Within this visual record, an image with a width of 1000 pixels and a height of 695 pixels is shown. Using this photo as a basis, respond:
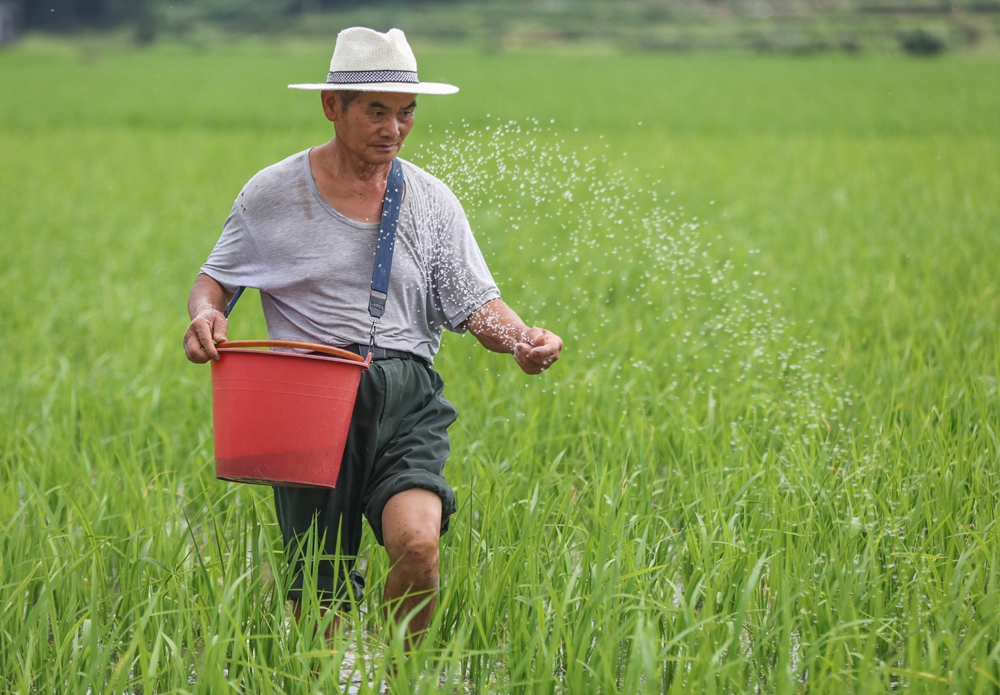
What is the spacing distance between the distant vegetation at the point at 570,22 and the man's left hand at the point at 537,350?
44.0 m

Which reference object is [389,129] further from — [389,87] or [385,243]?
[385,243]

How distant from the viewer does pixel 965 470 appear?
2.59 meters

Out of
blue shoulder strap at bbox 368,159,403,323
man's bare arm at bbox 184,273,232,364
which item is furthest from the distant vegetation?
man's bare arm at bbox 184,273,232,364

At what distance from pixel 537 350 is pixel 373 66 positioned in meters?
0.60

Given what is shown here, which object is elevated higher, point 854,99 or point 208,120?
point 854,99

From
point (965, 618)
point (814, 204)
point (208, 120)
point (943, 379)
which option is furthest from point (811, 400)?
point (208, 120)

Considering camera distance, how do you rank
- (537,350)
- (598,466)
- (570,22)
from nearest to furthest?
(537,350), (598,466), (570,22)

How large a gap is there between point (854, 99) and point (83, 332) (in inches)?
761

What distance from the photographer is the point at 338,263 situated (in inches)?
79.6

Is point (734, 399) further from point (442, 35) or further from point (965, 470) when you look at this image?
point (442, 35)

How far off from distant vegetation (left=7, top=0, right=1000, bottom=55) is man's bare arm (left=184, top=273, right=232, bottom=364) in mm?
44100

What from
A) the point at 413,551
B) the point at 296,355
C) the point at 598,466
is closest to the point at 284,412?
the point at 296,355

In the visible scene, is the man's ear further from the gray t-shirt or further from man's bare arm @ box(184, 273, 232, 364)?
man's bare arm @ box(184, 273, 232, 364)

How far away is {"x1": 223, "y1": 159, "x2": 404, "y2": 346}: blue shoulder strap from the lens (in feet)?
6.46
